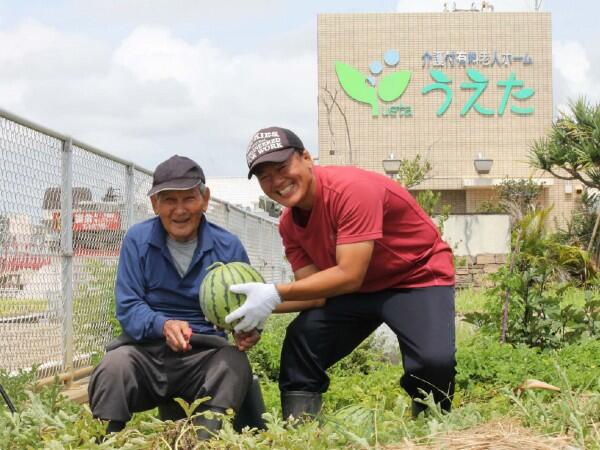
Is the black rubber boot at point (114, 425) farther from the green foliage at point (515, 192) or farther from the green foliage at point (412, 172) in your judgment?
the green foliage at point (515, 192)

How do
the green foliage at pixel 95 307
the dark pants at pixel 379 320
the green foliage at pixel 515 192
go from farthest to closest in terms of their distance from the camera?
the green foliage at pixel 515 192, the green foliage at pixel 95 307, the dark pants at pixel 379 320

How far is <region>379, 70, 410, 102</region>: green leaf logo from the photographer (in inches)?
1458

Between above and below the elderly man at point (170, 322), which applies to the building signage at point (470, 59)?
above

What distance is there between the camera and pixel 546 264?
739 centimetres

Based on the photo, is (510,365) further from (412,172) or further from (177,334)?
(412,172)

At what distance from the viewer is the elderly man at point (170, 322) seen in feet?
12.6

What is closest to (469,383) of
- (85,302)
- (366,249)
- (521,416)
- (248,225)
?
(366,249)

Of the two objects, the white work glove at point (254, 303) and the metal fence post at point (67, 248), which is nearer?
the white work glove at point (254, 303)

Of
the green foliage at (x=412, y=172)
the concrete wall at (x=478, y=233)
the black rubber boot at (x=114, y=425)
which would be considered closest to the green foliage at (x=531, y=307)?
the black rubber boot at (x=114, y=425)

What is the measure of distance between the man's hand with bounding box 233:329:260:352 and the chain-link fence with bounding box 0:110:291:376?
1.14 metres

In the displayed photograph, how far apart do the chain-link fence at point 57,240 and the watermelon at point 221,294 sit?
1096 millimetres

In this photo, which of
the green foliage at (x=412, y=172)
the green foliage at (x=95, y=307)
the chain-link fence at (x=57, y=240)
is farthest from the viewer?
the green foliage at (x=412, y=172)

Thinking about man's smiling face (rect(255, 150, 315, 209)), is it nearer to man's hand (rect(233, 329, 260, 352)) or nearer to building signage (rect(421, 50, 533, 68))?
man's hand (rect(233, 329, 260, 352))

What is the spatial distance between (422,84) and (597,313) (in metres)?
30.5
